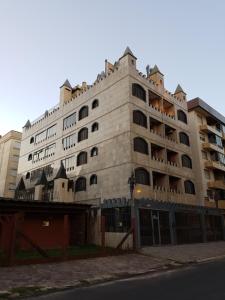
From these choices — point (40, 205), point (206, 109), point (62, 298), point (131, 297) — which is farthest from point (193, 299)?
point (206, 109)

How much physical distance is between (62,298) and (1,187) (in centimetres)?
5855

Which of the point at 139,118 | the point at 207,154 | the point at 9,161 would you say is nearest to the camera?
the point at 139,118

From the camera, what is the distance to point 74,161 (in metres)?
35.9

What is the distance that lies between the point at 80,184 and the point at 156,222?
37.6ft

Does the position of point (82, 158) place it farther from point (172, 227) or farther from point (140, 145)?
point (172, 227)

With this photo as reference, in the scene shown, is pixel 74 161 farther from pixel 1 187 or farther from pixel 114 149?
pixel 1 187

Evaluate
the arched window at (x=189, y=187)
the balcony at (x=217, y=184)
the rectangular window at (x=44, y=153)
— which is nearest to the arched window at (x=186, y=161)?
the arched window at (x=189, y=187)

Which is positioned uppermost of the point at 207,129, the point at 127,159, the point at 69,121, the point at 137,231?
the point at 69,121

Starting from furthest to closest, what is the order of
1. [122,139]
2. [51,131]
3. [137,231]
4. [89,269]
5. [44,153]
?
[51,131] < [44,153] < [122,139] < [137,231] < [89,269]

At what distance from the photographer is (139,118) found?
31672 millimetres

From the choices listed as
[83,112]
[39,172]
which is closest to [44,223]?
[39,172]

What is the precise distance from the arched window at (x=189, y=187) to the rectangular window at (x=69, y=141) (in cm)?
1556

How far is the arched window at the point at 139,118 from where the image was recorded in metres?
31.0

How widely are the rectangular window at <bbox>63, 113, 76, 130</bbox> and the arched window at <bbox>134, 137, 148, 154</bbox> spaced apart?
11.5 meters
